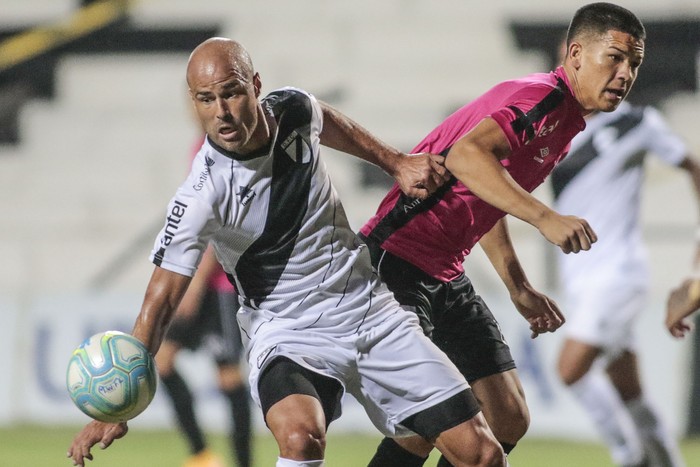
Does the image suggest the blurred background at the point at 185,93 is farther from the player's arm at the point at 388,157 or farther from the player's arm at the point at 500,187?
the player's arm at the point at 500,187

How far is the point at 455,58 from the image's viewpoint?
1064cm

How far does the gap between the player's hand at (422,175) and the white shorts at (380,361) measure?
16.5 inches

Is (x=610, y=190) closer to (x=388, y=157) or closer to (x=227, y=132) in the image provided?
(x=388, y=157)

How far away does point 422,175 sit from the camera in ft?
12.9

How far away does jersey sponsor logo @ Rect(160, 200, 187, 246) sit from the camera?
12.0 ft

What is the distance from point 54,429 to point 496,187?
5736mm

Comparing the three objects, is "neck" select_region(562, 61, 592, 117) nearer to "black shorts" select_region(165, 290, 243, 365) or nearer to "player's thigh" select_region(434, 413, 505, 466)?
"player's thigh" select_region(434, 413, 505, 466)

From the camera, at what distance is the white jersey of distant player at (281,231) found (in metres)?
3.69

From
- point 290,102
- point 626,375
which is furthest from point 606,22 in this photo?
point 626,375

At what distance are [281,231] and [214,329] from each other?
2823 millimetres

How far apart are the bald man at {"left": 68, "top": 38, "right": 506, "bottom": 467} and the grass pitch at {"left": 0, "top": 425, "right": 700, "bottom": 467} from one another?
2.91m

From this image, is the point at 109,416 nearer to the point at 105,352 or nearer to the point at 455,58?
the point at 105,352

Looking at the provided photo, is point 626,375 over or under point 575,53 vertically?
under

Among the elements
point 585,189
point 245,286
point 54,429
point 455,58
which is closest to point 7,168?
point 54,429
